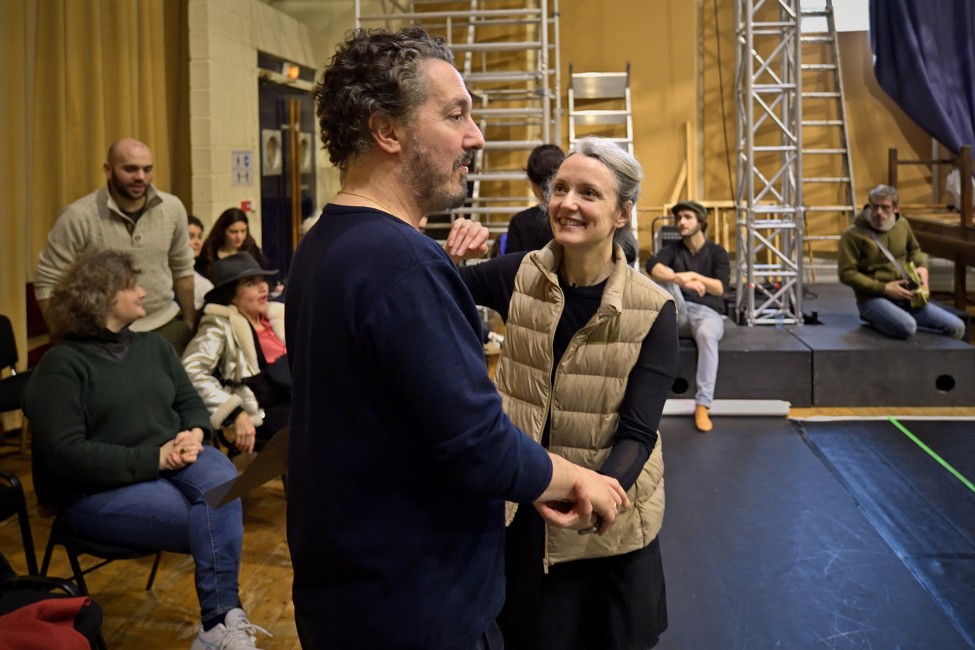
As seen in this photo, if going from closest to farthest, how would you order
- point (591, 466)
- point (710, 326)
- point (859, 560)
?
1. point (591, 466)
2. point (859, 560)
3. point (710, 326)

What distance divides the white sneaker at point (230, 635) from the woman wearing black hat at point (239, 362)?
36.5 inches

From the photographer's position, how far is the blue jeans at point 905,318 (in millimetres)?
→ 6281

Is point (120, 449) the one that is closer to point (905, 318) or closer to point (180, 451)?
point (180, 451)

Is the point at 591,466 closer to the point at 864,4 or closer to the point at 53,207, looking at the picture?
the point at 53,207

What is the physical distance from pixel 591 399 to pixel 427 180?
846mm

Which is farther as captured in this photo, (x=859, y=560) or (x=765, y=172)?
(x=765, y=172)

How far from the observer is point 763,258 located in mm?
9820

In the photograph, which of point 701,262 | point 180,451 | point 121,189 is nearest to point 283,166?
point 701,262

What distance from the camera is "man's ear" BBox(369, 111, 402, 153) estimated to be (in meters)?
1.37

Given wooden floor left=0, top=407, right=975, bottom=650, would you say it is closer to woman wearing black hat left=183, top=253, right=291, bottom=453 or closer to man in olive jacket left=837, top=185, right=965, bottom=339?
woman wearing black hat left=183, top=253, right=291, bottom=453

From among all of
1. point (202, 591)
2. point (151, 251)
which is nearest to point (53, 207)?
point (151, 251)

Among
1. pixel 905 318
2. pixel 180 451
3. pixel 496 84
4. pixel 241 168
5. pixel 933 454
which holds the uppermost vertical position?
pixel 496 84

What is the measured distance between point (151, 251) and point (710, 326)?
3.12 metres

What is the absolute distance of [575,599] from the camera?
215cm
